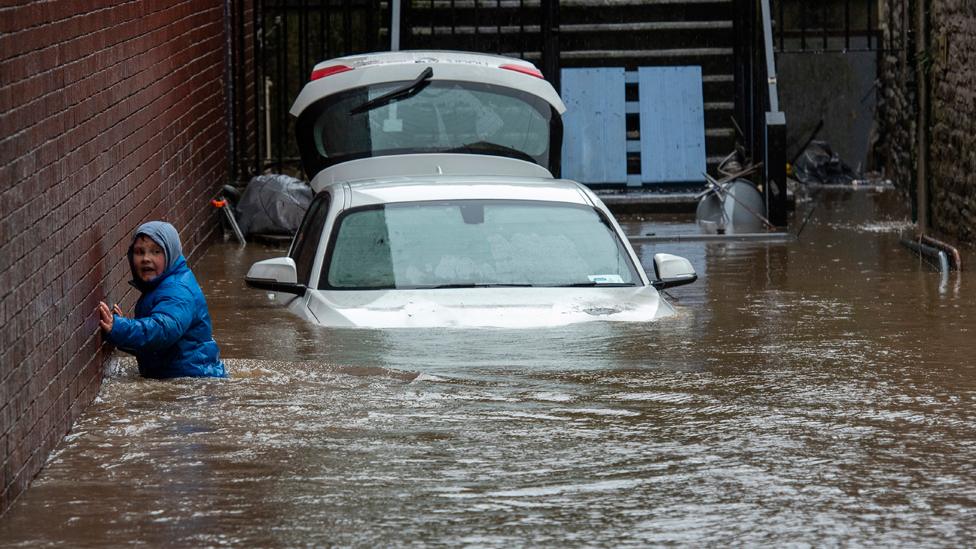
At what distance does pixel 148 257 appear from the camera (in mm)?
7727

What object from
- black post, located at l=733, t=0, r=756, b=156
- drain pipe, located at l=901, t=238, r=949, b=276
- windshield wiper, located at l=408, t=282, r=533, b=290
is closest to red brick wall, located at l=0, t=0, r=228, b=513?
windshield wiper, located at l=408, t=282, r=533, b=290

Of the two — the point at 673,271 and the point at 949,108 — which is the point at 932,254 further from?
the point at 673,271

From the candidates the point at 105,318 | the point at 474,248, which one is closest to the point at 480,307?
the point at 474,248

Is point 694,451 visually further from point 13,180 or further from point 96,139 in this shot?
point 96,139

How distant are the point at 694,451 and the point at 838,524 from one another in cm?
112

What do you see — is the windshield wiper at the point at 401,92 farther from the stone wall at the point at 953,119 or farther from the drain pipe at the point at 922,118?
the drain pipe at the point at 922,118

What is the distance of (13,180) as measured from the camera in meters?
6.11

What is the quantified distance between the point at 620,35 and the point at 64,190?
12196 mm

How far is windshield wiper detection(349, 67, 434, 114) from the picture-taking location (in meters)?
13.8

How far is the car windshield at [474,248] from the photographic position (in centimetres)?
908

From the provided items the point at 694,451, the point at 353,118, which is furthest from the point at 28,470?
the point at 353,118

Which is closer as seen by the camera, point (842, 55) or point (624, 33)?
point (624, 33)

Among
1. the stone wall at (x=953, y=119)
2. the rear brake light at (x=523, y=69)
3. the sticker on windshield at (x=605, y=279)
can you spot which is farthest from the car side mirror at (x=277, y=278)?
the stone wall at (x=953, y=119)

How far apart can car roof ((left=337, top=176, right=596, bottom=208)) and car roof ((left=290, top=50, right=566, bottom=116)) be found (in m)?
3.94
